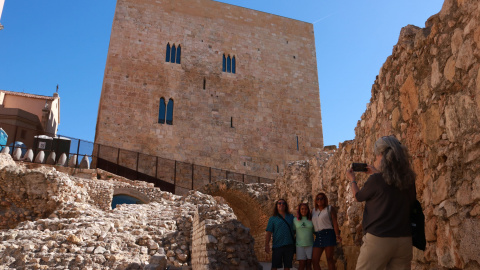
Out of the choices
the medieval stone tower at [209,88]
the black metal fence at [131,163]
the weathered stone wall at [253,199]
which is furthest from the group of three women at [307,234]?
the medieval stone tower at [209,88]


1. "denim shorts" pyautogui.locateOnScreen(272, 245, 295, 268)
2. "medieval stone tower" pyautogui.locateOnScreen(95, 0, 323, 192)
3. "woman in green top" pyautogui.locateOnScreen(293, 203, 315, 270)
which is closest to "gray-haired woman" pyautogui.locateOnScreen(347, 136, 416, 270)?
"woman in green top" pyautogui.locateOnScreen(293, 203, 315, 270)

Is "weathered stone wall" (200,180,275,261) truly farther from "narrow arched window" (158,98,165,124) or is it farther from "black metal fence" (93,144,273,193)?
"narrow arched window" (158,98,165,124)

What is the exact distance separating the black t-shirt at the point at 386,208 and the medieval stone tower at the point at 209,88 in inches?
630

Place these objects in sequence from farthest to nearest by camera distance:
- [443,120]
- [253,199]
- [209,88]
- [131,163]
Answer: [209,88], [131,163], [253,199], [443,120]

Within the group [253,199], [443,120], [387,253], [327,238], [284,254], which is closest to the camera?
[387,253]

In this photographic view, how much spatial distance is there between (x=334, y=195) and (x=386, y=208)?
3.45m

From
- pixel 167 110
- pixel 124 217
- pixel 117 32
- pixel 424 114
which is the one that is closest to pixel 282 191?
pixel 124 217

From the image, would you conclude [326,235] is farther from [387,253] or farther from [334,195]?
[387,253]

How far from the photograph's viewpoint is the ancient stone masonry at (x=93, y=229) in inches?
240

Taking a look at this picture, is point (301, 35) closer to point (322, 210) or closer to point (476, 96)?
point (322, 210)

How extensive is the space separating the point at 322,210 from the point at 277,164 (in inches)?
597

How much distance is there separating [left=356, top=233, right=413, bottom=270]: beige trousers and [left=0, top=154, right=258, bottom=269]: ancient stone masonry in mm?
3306

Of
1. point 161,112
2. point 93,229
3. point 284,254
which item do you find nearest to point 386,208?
point 284,254

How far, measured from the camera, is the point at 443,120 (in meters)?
2.48
